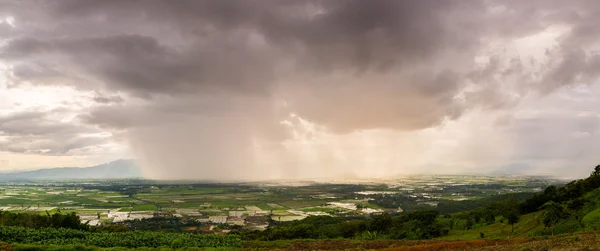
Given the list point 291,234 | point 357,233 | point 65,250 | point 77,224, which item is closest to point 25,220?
point 77,224

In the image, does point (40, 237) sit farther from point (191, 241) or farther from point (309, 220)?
point (309, 220)

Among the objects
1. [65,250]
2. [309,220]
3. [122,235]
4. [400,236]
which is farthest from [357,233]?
[65,250]

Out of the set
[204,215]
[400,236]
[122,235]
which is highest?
[122,235]

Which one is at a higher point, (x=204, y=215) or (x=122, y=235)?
(x=122, y=235)

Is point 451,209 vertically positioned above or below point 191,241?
below

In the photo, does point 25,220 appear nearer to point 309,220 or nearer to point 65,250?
point 65,250

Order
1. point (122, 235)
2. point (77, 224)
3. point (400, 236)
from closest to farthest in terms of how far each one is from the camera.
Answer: point (122, 235) < point (400, 236) < point (77, 224)

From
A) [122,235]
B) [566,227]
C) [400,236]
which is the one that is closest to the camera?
[566,227]

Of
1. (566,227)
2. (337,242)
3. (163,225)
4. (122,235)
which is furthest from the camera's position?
(163,225)

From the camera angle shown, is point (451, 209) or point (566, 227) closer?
point (566, 227)
